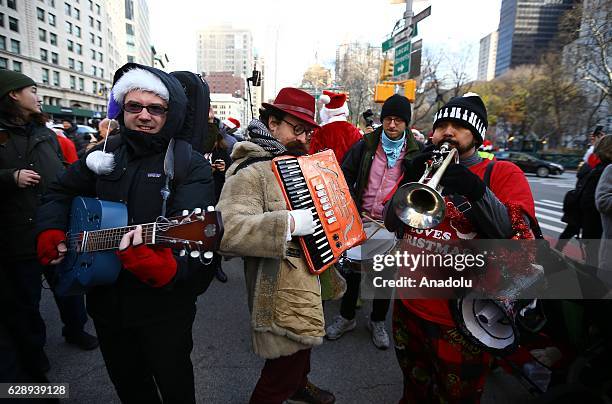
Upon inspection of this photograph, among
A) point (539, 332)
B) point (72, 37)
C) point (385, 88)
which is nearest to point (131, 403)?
point (539, 332)

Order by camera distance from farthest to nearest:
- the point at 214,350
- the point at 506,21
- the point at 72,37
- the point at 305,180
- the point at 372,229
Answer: the point at 506,21, the point at 72,37, the point at 214,350, the point at 372,229, the point at 305,180

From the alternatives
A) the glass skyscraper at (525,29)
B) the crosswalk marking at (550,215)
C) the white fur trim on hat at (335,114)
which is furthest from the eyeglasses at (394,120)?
the glass skyscraper at (525,29)

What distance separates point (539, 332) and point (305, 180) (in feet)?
6.63

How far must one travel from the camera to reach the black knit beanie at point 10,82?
2.45 metres

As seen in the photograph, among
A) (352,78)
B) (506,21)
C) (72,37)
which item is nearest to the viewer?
(352,78)

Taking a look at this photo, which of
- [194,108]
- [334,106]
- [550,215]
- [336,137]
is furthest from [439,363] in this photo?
[550,215]

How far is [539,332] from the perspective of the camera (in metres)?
2.36

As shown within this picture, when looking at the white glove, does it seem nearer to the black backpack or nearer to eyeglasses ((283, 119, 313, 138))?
eyeglasses ((283, 119, 313, 138))

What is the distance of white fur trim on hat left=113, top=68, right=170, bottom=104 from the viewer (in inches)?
69.6

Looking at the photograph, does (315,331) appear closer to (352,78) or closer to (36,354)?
(36,354)

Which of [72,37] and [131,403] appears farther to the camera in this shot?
[72,37]

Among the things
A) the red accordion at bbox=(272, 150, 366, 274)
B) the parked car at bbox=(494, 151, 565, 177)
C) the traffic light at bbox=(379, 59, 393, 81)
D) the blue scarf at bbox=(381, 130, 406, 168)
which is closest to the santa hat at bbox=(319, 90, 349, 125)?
the blue scarf at bbox=(381, 130, 406, 168)

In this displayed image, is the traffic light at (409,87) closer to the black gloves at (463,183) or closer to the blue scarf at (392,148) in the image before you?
the blue scarf at (392,148)

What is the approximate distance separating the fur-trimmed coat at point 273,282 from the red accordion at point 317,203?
60 mm
